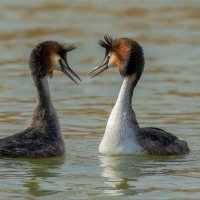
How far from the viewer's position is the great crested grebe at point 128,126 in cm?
1481

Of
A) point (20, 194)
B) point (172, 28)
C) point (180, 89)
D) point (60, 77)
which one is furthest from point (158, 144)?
point (172, 28)

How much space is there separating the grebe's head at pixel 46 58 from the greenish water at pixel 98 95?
1.25 m

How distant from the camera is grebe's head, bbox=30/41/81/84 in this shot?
592 inches

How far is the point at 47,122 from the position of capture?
48.9 ft

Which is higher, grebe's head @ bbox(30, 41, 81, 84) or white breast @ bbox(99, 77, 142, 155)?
grebe's head @ bbox(30, 41, 81, 84)

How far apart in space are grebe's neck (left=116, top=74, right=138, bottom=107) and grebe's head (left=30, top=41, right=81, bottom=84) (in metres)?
0.93

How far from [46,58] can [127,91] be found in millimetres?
1266

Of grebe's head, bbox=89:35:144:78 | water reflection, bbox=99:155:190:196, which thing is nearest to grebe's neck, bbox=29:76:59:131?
water reflection, bbox=99:155:190:196

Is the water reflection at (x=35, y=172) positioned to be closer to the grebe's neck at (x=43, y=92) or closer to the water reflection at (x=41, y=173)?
the water reflection at (x=41, y=173)

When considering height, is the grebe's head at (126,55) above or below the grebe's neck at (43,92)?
above

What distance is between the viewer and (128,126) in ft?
48.9

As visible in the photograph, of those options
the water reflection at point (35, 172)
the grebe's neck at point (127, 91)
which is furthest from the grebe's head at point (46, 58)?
the water reflection at point (35, 172)

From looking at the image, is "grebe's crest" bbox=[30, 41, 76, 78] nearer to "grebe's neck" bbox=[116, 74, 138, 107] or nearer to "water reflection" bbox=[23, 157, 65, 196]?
"grebe's neck" bbox=[116, 74, 138, 107]

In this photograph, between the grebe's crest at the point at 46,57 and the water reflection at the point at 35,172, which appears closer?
the water reflection at the point at 35,172
